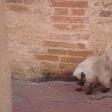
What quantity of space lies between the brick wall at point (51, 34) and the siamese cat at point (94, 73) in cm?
40

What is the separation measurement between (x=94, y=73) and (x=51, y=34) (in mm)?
991

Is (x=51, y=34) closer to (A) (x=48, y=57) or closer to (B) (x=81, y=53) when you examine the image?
(A) (x=48, y=57)

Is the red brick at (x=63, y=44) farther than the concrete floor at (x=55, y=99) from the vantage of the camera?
Yes

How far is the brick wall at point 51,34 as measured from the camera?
6480 mm

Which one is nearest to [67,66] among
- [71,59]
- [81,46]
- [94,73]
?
[71,59]

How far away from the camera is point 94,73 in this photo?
608 centimetres

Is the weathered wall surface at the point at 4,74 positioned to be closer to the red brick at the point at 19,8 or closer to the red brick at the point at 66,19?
the red brick at the point at 66,19

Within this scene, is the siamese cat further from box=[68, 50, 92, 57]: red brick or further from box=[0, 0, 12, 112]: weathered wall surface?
box=[0, 0, 12, 112]: weathered wall surface

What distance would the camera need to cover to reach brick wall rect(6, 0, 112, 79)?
648 centimetres

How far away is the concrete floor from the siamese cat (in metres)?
0.12

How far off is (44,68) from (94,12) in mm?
1153

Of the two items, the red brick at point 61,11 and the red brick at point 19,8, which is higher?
the red brick at point 19,8

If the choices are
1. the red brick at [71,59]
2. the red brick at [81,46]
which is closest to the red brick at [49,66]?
the red brick at [71,59]

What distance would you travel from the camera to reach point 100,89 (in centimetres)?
628
